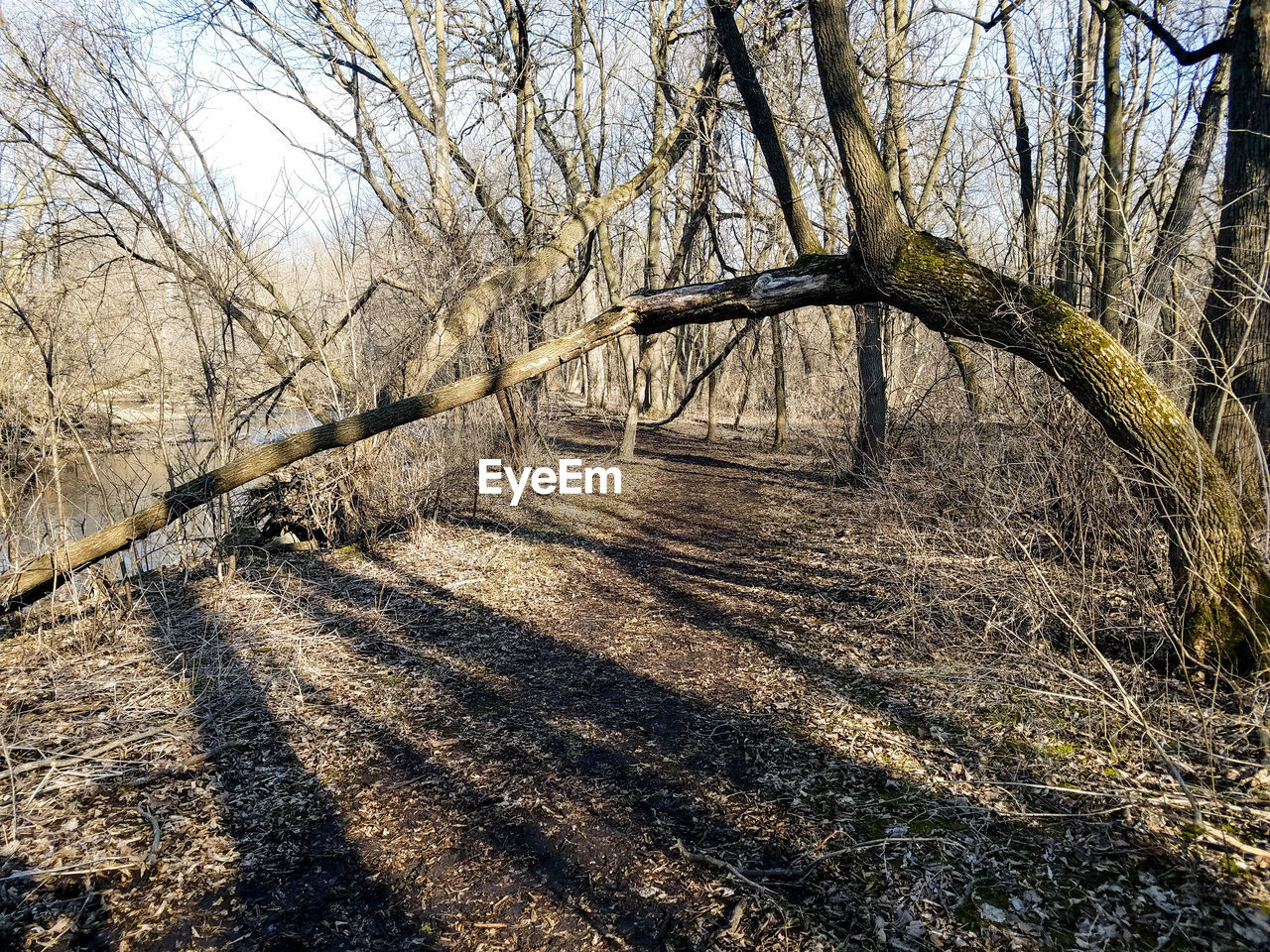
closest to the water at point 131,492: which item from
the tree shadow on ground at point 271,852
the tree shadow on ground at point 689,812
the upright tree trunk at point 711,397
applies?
the tree shadow on ground at point 271,852

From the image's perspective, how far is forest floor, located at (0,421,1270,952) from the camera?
99.0 inches

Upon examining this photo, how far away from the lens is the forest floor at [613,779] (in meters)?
2.52

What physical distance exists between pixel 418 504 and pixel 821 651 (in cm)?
474

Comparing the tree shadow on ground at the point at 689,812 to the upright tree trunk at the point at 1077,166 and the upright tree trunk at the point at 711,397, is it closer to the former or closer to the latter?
the upright tree trunk at the point at 1077,166

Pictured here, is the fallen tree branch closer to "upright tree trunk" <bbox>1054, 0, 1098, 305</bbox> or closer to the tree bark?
the tree bark

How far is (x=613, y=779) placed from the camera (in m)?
3.46

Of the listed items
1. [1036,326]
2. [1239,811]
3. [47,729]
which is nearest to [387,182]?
[47,729]

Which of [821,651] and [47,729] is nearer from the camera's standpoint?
[47,729]

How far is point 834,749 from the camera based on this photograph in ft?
11.9

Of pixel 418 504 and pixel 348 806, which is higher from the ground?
pixel 418 504

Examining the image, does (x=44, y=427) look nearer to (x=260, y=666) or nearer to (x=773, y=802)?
(x=260, y=666)

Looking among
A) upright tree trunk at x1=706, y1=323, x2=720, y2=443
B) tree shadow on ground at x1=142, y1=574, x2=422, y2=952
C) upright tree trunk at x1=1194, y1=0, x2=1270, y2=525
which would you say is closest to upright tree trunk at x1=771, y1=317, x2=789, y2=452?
upright tree trunk at x1=706, y1=323, x2=720, y2=443

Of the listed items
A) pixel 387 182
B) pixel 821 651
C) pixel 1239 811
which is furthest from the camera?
pixel 387 182

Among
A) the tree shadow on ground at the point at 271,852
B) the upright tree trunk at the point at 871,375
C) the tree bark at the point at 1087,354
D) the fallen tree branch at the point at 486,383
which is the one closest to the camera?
the tree shadow on ground at the point at 271,852
